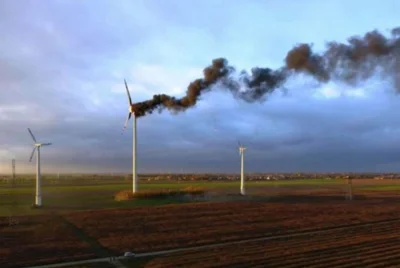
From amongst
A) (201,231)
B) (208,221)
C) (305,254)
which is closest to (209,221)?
(208,221)

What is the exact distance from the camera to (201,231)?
4091 centimetres

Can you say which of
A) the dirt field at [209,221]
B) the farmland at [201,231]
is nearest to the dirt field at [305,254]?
the farmland at [201,231]

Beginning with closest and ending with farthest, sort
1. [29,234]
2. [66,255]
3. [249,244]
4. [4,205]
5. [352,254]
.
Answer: [352,254]
[66,255]
[249,244]
[29,234]
[4,205]

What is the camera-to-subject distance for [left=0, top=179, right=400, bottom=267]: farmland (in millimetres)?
29016

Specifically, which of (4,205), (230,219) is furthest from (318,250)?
(4,205)

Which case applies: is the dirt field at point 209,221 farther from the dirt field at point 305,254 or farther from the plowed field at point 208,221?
the dirt field at point 305,254

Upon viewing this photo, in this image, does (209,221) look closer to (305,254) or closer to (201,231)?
(201,231)

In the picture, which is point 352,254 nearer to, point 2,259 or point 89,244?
point 89,244

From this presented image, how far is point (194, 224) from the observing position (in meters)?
44.7

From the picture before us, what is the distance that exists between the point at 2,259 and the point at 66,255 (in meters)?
3.60

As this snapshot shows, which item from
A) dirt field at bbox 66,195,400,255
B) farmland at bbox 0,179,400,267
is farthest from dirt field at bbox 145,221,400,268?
dirt field at bbox 66,195,400,255

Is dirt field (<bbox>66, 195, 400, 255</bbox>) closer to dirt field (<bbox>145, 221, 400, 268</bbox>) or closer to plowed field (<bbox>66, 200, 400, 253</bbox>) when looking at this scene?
plowed field (<bbox>66, 200, 400, 253</bbox>)

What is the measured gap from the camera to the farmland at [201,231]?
29.0 meters

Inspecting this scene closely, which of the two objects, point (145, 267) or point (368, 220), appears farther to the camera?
point (368, 220)
